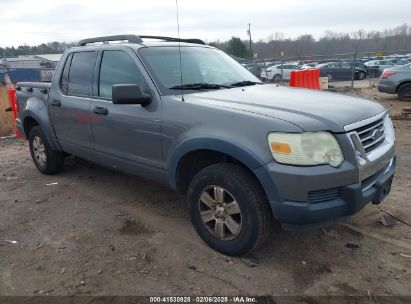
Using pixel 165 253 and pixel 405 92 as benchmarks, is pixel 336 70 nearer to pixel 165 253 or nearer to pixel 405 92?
pixel 405 92

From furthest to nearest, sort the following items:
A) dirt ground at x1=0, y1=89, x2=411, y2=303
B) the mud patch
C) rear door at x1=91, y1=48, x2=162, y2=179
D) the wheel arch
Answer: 1. the wheel arch
2. the mud patch
3. rear door at x1=91, y1=48, x2=162, y2=179
4. dirt ground at x1=0, y1=89, x2=411, y2=303

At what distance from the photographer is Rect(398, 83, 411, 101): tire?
12.8m

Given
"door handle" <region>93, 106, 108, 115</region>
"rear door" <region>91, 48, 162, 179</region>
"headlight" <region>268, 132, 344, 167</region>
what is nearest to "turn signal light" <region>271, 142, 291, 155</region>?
"headlight" <region>268, 132, 344, 167</region>

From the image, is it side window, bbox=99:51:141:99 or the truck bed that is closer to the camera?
side window, bbox=99:51:141:99

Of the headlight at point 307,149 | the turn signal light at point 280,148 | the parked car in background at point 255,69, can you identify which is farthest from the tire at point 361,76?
the turn signal light at point 280,148

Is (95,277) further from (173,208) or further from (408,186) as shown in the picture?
(408,186)

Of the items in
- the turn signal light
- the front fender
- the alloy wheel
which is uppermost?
the turn signal light

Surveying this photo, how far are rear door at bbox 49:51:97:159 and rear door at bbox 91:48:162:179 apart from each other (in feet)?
0.57

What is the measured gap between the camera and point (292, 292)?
299 centimetres

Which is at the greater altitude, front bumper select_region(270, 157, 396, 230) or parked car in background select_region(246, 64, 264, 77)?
parked car in background select_region(246, 64, 264, 77)

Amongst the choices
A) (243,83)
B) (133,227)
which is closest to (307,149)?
(243,83)

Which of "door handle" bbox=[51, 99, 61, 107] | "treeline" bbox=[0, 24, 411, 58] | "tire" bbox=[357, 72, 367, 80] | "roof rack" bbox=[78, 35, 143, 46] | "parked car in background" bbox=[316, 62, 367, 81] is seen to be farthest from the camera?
"treeline" bbox=[0, 24, 411, 58]

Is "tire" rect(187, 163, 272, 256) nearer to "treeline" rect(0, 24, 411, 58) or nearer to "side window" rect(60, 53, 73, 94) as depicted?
"side window" rect(60, 53, 73, 94)

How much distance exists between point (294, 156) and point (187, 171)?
1.25 meters
